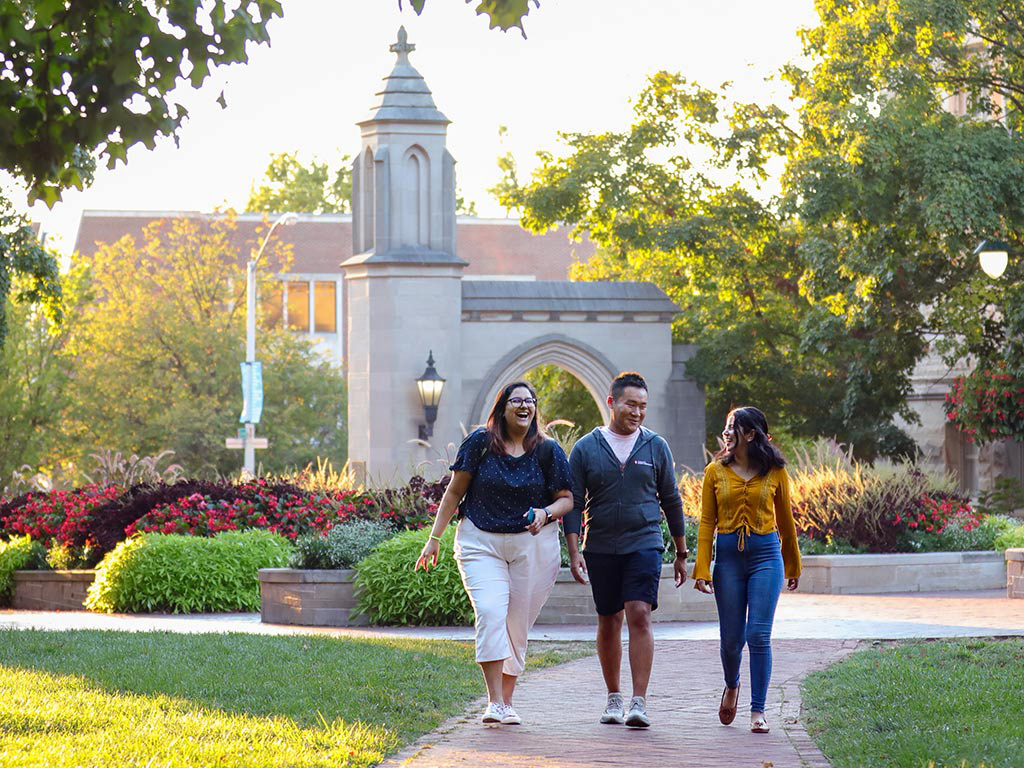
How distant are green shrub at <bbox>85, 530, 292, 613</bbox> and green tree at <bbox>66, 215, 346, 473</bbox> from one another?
23.0m

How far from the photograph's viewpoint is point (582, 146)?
3088 centimetres

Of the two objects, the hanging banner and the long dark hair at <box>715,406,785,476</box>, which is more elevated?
the hanging banner

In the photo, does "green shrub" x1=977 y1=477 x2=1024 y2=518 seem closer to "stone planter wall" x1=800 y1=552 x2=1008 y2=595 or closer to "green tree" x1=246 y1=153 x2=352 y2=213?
"stone planter wall" x1=800 y1=552 x2=1008 y2=595

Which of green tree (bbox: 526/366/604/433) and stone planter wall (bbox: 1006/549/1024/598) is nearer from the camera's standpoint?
stone planter wall (bbox: 1006/549/1024/598)

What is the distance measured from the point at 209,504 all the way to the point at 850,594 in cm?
698

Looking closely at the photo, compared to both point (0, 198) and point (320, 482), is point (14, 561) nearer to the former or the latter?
point (320, 482)

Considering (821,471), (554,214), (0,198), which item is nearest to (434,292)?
(554,214)

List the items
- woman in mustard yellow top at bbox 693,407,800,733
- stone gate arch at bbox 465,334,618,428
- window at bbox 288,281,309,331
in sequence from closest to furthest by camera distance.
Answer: woman in mustard yellow top at bbox 693,407,800,733 < stone gate arch at bbox 465,334,618,428 < window at bbox 288,281,309,331

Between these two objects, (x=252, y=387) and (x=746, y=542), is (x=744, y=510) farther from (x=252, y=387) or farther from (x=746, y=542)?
(x=252, y=387)

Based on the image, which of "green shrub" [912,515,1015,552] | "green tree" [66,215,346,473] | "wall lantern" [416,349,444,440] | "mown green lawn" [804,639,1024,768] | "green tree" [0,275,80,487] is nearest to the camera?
"mown green lawn" [804,639,1024,768]

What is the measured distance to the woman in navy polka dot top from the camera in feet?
27.5

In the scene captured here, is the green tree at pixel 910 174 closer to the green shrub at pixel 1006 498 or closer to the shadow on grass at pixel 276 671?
the green shrub at pixel 1006 498

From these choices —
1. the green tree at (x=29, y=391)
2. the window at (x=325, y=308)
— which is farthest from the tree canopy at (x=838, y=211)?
the window at (x=325, y=308)

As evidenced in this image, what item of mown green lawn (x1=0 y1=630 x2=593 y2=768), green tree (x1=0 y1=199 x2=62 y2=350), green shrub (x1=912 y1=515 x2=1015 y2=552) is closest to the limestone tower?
green tree (x1=0 y1=199 x2=62 y2=350)
